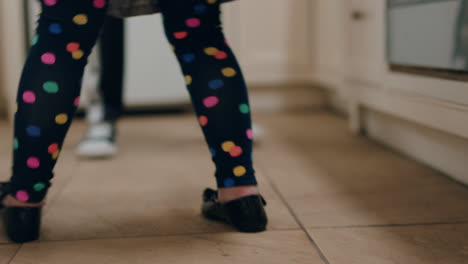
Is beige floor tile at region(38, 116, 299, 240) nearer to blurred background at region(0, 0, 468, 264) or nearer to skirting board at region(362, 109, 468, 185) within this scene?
blurred background at region(0, 0, 468, 264)

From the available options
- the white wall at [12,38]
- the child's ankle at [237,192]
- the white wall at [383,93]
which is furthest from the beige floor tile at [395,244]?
the white wall at [12,38]

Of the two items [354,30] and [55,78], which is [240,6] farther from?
[55,78]

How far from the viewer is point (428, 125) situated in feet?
3.55

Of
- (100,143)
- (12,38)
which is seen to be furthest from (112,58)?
(12,38)

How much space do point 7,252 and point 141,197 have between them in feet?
0.99

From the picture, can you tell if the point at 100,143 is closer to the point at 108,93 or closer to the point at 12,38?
the point at 108,93

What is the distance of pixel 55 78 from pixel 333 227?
1.47 feet

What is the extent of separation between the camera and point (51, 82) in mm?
670

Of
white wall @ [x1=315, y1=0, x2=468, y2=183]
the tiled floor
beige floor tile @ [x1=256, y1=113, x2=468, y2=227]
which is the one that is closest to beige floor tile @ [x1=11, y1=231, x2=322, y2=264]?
the tiled floor

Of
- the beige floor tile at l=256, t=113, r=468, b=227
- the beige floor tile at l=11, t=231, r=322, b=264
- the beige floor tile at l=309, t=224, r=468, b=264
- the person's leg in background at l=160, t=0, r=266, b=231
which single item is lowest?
the beige floor tile at l=256, t=113, r=468, b=227

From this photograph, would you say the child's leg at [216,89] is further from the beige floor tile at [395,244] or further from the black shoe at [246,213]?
the beige floor tile at [395,244]

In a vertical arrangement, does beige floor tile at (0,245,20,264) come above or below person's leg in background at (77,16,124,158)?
below

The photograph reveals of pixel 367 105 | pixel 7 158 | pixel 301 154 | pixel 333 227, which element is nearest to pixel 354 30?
pixel 367 105

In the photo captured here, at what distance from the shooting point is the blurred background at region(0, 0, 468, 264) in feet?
2.69
